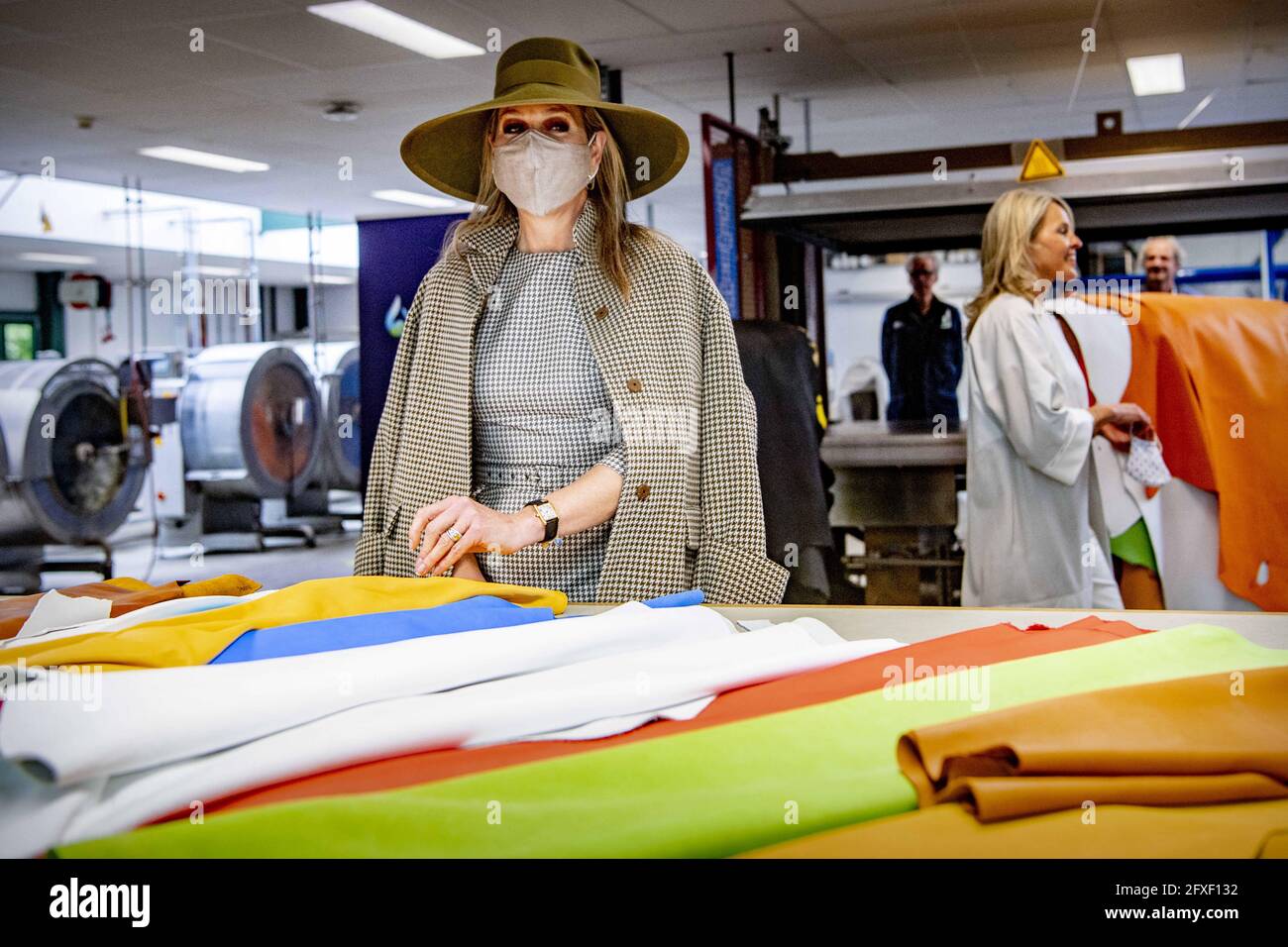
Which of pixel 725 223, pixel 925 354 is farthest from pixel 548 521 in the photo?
pixel 925 354

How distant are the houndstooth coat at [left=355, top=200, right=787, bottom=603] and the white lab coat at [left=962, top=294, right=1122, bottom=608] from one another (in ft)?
4.80

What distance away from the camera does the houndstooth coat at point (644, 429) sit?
5.87 ft

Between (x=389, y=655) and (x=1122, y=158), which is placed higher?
(x=1122, y=158)

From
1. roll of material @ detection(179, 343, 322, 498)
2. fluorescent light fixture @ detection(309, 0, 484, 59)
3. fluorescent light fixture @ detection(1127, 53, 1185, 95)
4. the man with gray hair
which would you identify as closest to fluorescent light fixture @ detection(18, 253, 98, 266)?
roll of material @ detection(179, 343, 322, 498)

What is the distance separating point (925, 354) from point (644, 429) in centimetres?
599

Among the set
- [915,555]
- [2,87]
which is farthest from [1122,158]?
[2,87]

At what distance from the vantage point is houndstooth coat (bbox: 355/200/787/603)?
5.87 feet

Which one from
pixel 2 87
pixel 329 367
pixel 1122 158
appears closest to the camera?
pixel 1122 158

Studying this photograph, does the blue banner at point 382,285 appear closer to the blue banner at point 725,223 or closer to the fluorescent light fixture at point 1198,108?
the blue banner at point 725,223

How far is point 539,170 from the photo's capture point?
6.22ft

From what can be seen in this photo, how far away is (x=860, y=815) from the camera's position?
2.33 ft

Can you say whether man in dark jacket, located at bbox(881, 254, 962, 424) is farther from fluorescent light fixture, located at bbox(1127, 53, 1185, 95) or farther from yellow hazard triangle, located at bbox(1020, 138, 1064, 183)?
yellow hazard triangle, located at bbox(1020, 138, 1064, 183)

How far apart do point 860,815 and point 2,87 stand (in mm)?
8682
